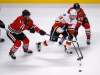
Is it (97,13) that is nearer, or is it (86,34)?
(86,34)

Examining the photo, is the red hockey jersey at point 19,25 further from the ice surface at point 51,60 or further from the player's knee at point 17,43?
the ice surface at point 51,60

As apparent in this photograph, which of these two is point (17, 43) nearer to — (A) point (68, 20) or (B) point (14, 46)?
(B) point (14, 46)

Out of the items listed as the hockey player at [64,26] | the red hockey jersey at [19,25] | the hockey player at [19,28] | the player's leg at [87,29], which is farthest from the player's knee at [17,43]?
the player's leg at [87,29]

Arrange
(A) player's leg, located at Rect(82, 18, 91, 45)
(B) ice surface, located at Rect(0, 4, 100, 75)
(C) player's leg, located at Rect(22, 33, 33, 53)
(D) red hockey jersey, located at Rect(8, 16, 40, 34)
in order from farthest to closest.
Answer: (A) player's leg, located at Rect(82, 18, 91, 45)
(C) player's leg, located at Rect(22, 33, 33, 53)
(D) red hockey jersey, located at Rect(8, 16, 40, 34)
(B) ice surface, located at Rect(0, 4, 100, 75)

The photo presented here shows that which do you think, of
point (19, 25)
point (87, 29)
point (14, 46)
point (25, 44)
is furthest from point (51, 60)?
point (87, 29)

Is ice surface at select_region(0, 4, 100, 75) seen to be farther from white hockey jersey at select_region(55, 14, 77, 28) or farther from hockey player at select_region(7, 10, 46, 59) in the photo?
white hockey jersey at select_region(55, 14, 77, 28)

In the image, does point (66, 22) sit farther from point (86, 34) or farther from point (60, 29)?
point (86, 34)

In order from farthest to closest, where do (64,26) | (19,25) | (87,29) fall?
(87,29) → (64,26) → (19,25)

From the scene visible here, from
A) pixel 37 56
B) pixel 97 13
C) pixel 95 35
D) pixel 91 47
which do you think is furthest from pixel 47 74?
pixel 97 13

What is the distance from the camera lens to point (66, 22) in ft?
17.1

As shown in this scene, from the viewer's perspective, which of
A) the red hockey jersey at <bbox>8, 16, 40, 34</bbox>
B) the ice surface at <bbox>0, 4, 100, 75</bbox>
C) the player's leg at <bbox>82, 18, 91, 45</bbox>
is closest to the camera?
the ice surface at <bbox>0, 4, 100, 75</bbox>

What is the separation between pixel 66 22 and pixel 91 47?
2.16 feet

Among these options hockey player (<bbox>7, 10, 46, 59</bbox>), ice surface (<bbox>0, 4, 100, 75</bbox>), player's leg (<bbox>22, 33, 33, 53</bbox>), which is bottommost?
ice surface (<bbox>0, 4, 100, 75</bbox>)

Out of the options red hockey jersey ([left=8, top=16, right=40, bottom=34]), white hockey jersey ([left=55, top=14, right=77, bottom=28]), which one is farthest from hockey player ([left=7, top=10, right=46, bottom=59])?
white hockey jersey ([left=55, top=14, right=77, bottom=28])
